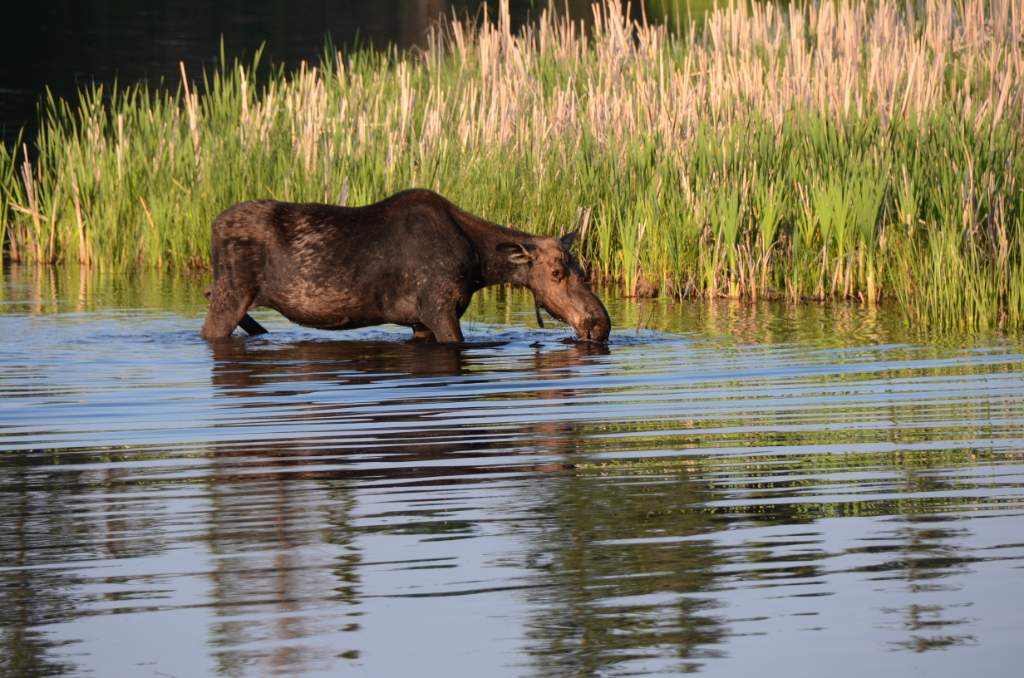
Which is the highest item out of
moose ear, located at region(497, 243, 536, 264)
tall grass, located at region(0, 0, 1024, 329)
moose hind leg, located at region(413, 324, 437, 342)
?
tall grass, located at region(0, 0, 1024, 329)

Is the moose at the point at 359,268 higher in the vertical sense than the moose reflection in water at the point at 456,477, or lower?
higher

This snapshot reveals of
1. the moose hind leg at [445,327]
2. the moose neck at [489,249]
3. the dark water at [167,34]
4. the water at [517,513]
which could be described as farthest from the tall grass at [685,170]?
the dark water at [167,34]

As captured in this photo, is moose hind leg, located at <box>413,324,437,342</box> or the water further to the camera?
moose hind leg, located at <box>413,324,437,342</box>

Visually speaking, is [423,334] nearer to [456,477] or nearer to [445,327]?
[445,327]

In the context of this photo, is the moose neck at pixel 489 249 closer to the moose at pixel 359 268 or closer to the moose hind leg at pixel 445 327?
the moose at pixel 359 268

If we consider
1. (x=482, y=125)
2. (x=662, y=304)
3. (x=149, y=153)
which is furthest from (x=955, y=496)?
(x=149, y=153)

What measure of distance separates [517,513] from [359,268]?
660 centimetres

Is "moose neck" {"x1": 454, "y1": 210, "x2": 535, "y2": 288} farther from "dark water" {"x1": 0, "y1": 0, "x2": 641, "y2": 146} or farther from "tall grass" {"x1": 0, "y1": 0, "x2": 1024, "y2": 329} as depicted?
"dark water" {"x1": 0, "y1": 0, "x2": 641, "y2": 146}

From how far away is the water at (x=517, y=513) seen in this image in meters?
4.72

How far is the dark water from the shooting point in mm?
35156

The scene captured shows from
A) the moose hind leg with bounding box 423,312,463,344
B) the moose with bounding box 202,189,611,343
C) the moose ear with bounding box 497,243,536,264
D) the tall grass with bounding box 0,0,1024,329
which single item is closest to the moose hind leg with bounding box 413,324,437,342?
the moose with bounding box 202,189,611,343

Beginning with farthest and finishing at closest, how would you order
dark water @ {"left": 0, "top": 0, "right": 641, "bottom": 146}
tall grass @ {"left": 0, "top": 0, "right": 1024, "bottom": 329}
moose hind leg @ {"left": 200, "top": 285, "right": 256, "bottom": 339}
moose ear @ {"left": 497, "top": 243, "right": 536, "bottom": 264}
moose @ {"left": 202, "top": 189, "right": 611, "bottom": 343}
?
A: dark water @ {"left": 0, "top": 0, "right": 641, "bottom": 146} < tall grass @ {"left": 0, "top": 0, "right": 1024, "bottom": 329} < moose ear @ {"left": 497, "top": 243, "right": 536, "bottom": 264} < moose hind leg @ {"left": 200, "top": 285, "right": 256, "bottom": 339} < moose @ {"left": 202, "top": 189, "right": 611, "bottom": 343}

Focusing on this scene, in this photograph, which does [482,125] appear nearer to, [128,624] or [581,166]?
[581,166]

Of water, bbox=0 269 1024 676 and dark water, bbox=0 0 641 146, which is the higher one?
dark water, bbox=0 0 641 146
